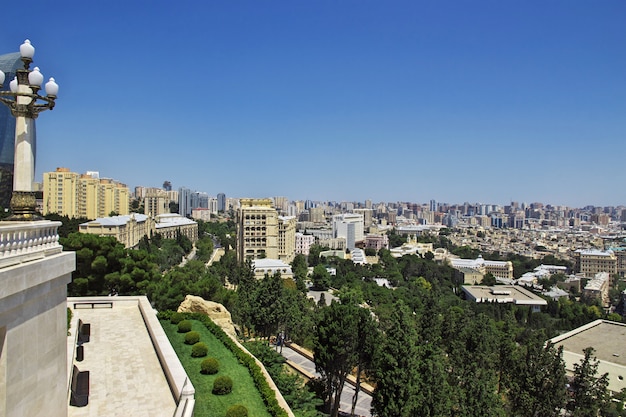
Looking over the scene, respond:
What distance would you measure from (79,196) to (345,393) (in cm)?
4046

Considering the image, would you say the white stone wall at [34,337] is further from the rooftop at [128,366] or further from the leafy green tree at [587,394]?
the leafy green tree at [587,394]

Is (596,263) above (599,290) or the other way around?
above

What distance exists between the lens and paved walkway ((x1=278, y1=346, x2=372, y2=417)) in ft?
45.8

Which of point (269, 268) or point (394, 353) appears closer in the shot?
point (394, 353)

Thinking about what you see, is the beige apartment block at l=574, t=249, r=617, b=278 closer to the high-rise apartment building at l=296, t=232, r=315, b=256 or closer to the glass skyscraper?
the high-rise apartment building at l=296, t=232, r=315, b=256

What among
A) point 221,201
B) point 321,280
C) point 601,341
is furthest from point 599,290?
point 221,201

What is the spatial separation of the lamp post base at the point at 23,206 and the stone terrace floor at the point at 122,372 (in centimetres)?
331

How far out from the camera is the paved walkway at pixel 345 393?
1395 centimetres

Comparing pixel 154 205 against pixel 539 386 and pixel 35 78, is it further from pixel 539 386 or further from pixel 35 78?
pixel 35 78

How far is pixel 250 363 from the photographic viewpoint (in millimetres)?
9336

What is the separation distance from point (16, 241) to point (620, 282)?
75777mm

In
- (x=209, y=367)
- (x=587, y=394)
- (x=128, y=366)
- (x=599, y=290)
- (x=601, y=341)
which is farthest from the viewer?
(x=599, y=290)

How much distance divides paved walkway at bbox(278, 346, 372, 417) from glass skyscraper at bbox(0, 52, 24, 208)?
11.3 m

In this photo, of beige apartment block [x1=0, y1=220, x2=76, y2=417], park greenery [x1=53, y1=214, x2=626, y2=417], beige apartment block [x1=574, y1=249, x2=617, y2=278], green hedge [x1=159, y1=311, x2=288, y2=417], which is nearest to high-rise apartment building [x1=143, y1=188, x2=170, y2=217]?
park greenery [x1=53, y1=214, x2=626, y2=417]
